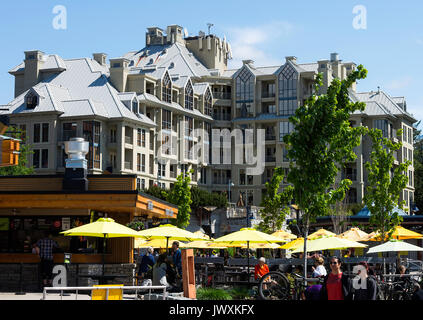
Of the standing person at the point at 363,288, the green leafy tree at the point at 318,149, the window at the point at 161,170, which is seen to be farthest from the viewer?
the window at the point at 161,170

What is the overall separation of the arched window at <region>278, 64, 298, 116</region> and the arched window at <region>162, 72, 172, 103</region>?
15429 mm

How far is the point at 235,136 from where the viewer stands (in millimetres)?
99688

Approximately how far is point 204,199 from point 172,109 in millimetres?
12521

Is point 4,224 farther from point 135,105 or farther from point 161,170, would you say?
point 161,170

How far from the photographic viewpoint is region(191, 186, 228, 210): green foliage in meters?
84.0

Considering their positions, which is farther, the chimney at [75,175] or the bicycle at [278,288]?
the chimney at [75,175]

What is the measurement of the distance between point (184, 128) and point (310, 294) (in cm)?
7778

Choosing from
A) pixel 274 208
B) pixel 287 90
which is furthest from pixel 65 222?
pixel 287 90

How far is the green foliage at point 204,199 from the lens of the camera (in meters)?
84.0

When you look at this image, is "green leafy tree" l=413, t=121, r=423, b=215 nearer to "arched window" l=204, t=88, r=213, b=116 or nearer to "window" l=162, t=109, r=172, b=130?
"arched window" l=204, t=88, r=213, b=116

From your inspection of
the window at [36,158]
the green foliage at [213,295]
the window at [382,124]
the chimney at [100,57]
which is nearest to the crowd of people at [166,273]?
the green foliage at [213,295]

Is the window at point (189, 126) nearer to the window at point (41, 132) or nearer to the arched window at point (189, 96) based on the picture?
the arched window at point (189, 96)

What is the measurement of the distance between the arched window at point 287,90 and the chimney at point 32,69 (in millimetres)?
30683

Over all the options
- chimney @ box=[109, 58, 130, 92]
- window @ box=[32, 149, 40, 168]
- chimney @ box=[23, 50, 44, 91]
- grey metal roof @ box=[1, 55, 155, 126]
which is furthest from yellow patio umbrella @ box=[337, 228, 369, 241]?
chimney @ box=[23, 50, 44, 91]
